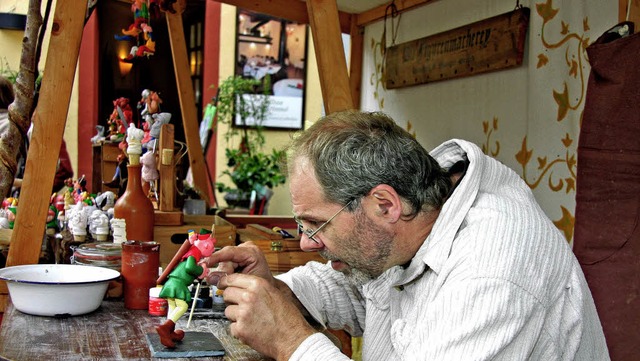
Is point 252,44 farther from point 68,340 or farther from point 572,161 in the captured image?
point 68,340

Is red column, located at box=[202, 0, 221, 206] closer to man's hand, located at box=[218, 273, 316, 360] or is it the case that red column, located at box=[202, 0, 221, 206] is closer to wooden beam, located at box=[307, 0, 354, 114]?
wooden beam, located at box=[307, 0, 354, 114]

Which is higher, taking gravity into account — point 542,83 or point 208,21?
point 208,21

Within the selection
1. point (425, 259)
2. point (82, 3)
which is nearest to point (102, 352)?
point (425, 259)

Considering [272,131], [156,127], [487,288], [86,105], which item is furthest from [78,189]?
[272,131]

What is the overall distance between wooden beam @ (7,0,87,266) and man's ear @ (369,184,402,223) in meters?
1.20

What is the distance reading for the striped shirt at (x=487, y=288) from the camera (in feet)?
4.22

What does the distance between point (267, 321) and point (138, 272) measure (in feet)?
2.12

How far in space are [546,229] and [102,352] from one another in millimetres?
1029

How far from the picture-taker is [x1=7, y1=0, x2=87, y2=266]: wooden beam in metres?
2.17

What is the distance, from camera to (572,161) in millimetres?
2850

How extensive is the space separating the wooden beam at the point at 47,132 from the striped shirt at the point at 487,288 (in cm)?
118

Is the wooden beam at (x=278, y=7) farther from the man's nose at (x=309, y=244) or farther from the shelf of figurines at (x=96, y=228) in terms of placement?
the man's nose at (x=309, y=244)

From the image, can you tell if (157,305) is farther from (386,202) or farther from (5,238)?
(5,238)

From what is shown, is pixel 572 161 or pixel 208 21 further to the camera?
pixel 208 21
